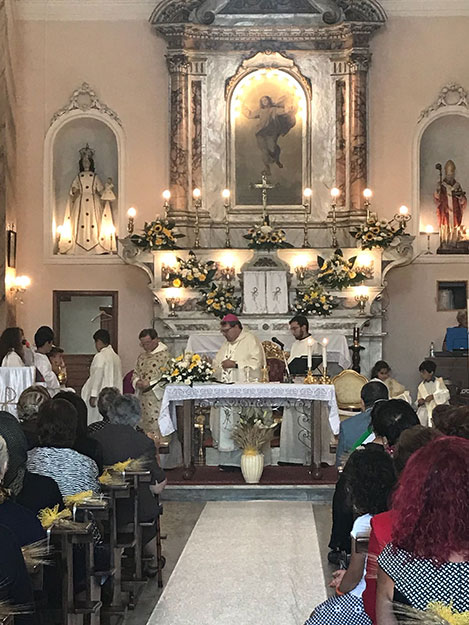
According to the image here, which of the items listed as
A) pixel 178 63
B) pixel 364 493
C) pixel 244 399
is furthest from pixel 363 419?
pixel 178 63

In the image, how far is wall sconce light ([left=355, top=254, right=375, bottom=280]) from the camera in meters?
15.5

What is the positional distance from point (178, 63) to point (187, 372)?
7.12 metres

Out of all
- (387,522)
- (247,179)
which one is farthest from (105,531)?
(247,179)

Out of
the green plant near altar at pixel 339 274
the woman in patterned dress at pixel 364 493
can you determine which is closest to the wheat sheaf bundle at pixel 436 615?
the woman in patterned dress at pixel 364 493

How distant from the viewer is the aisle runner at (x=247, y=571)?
6.57 metres

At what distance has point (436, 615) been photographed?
2.95m

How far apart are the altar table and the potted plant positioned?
10.0 inches

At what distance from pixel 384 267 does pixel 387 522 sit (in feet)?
39.3

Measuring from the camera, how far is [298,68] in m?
16.8

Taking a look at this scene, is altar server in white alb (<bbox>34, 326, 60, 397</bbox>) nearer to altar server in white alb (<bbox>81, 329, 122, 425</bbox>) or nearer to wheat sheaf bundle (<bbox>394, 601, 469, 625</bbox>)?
altar server in white alb (<bbox>81, 329, 122, 425</bbox>)

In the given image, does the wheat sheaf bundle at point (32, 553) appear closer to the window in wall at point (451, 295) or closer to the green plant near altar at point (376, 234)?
the green plant near altar at point (376, 234)

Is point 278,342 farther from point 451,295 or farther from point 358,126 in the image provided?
point 358,126

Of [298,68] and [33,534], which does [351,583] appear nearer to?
[33,534]

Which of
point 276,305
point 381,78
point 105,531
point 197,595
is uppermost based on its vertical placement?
point 381,78
